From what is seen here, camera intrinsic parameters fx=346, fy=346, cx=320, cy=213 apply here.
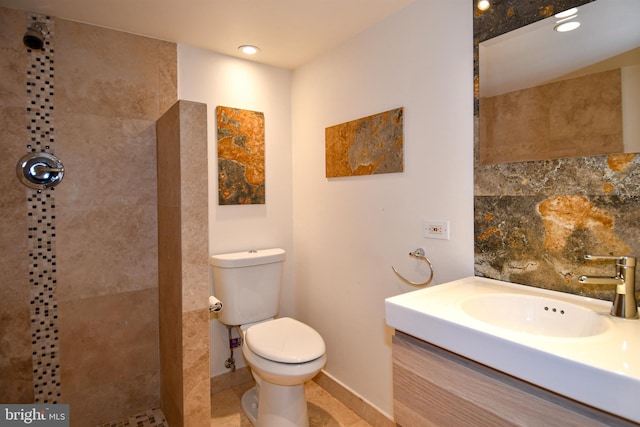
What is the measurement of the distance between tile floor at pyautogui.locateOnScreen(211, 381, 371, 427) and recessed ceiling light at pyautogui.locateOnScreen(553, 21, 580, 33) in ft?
6.71

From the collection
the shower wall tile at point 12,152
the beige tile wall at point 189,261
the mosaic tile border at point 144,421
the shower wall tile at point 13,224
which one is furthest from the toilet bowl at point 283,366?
the shower wall tile at point 12,152

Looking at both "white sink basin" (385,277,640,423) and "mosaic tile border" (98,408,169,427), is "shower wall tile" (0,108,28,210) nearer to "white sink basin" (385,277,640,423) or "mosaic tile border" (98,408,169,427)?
"mosaic tile border" (98,408,169,427)

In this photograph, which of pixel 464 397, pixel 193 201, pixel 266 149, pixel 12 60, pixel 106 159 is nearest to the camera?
pixel 464 397

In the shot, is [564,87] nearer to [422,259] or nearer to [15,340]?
[422,259]

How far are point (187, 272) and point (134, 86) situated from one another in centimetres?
116

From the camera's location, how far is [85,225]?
1.87 m

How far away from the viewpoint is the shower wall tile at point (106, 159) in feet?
5.99

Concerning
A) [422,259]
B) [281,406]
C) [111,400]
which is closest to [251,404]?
[281,406]

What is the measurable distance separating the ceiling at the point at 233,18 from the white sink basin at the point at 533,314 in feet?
4.66

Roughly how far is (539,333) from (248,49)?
2131 mm

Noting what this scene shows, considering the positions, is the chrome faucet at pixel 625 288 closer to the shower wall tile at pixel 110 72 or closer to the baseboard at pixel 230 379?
the baseboard at pixel 230 379

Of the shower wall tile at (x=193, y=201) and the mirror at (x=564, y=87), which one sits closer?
the mirror at (x=564, y=87)

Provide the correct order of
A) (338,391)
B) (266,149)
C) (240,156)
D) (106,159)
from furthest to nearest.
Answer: (266,149) < (240,156) < (338,391) < (106,159)

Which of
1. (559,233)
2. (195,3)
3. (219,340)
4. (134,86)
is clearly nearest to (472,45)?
(559,233)
